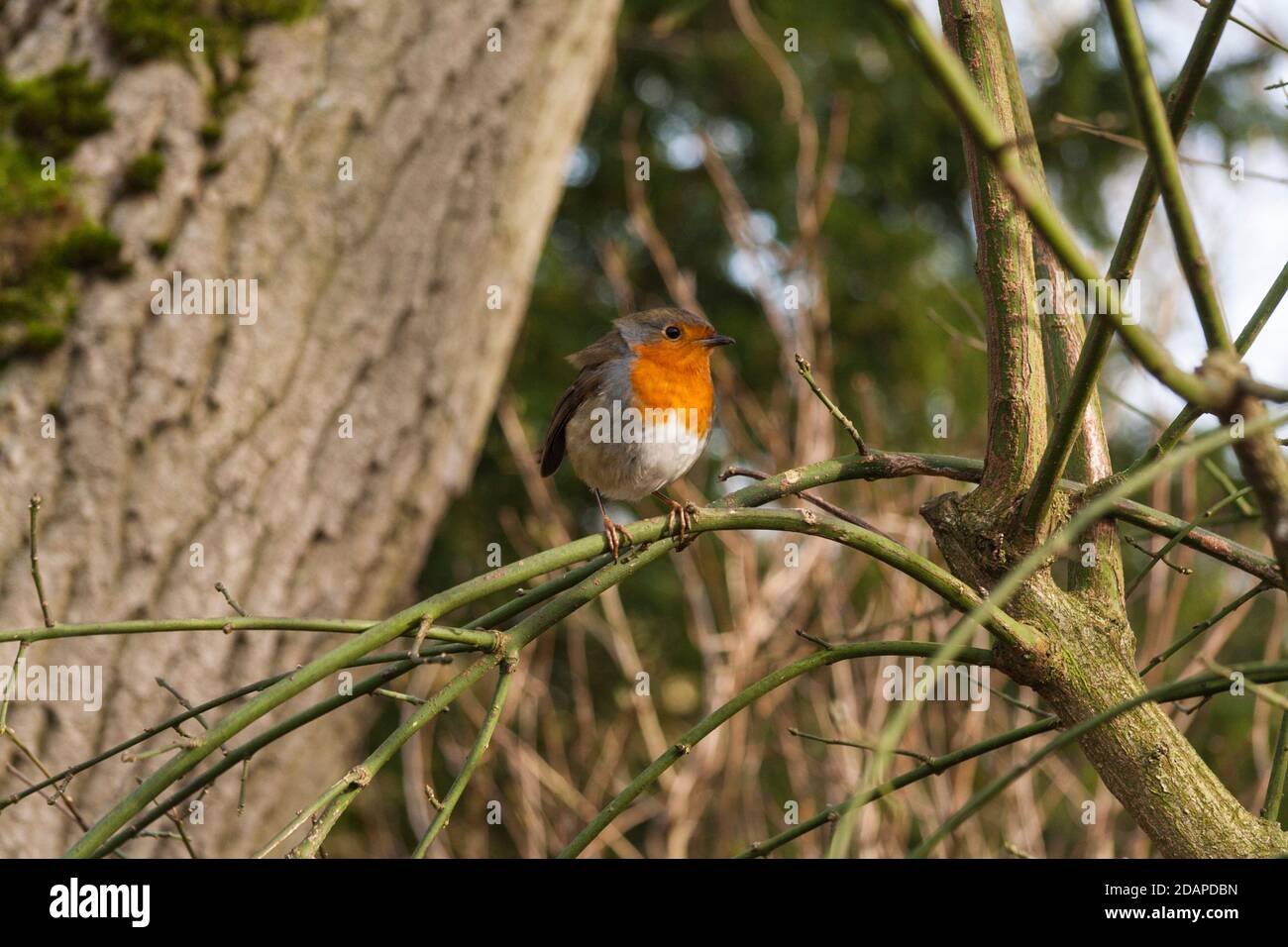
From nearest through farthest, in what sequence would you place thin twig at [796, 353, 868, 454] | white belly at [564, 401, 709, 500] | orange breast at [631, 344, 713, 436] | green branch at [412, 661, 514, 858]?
green branch at [412, 661, 514, 858], thin twig at [796, 353, 868, 454], white belly at [564, 401, 709, 500], orange breast at [631, 344, 713, 436]

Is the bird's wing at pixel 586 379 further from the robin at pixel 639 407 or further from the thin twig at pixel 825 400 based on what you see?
the thin twig at pixel 825 400

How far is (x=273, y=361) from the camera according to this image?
3486 millimetres

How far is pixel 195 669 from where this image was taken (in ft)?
11.0

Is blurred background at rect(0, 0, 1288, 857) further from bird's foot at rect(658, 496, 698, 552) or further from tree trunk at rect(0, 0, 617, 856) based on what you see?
bird's foot at rect(658, 496, 698, 552)

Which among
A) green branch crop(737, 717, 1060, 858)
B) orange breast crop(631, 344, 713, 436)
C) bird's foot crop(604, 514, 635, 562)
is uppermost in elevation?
orange breast crop(631, 344, 713, 436)

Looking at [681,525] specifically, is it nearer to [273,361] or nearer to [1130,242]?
[1130,242]

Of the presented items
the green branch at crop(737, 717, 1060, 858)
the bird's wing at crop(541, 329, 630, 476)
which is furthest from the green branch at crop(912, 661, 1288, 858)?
the bird's wing at crop(541, 329, 630, 476)

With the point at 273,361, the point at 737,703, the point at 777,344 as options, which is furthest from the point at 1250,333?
the point at 777,344

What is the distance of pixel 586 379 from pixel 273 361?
90 centimetres

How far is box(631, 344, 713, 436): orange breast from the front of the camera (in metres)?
3.21

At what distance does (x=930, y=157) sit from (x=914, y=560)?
4.86 meters

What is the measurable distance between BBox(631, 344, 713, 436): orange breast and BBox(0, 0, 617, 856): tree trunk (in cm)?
81
